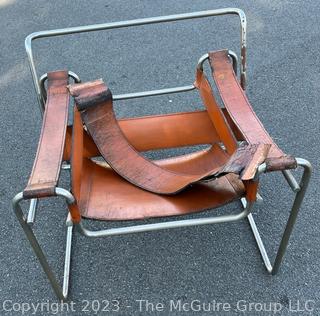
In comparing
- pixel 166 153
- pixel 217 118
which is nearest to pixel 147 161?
pixel 217 118

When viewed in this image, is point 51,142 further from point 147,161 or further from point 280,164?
point 280,164

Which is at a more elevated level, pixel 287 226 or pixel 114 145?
pixel 114 145

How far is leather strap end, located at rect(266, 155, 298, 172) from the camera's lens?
1.01 meters

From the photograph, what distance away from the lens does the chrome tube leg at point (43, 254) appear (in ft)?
3.32

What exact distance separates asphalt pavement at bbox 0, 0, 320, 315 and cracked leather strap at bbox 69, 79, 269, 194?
0.31 metres

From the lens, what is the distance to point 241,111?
4.16ft

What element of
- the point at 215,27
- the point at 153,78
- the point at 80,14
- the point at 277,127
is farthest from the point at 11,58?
the point at 277,127

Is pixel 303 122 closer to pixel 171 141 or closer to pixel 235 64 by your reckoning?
pixel 235 64

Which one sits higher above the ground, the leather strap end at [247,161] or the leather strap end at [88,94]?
the leather strap end at [88,94]

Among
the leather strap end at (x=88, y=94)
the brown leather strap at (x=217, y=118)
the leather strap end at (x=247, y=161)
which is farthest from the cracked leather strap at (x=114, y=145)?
the leather strap end at (x=247, y=161)

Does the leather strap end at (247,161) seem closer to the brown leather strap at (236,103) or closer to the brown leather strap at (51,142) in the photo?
the brown leather strap at (236,103)

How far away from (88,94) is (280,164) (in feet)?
2.09

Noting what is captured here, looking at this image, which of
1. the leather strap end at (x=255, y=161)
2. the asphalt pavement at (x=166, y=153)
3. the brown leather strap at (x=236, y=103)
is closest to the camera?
the leather strap end at (x=255, y=161)

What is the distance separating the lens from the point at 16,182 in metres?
1.80
